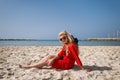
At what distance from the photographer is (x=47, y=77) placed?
5477mm

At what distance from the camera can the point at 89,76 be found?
5781mm

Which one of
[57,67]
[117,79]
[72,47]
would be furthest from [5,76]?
[117,79]

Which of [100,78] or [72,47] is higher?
[72,47]

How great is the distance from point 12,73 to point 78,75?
198 cm

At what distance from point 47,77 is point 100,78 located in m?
1.54

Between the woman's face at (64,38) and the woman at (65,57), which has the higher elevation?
the woman's face at (64,38)

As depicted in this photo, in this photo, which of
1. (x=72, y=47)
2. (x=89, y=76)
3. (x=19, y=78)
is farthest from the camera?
(x=72, y=47)

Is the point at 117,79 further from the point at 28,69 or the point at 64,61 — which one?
the point at 28,69

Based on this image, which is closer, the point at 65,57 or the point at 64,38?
the point at 64,38

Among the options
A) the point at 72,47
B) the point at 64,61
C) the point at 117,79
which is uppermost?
the point at 72,47

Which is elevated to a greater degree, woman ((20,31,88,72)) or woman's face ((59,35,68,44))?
woman's face ((59,35,68,44))

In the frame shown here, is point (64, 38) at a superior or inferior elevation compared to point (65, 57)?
superior

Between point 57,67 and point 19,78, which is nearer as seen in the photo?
point 19,78

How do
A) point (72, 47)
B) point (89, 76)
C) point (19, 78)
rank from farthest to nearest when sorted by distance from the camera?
point (72, 47) → point (89, 76) → point (19, 78)
